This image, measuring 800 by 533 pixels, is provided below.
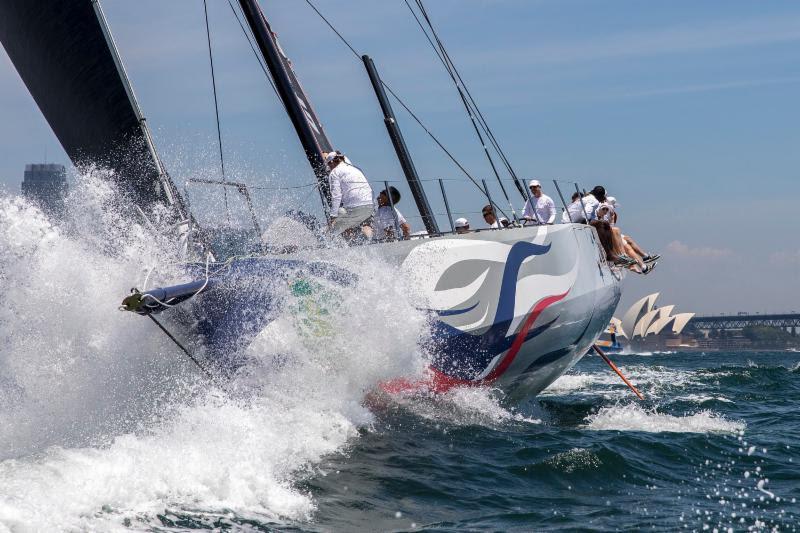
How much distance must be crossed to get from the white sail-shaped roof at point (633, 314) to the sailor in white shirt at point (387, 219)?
5288cm

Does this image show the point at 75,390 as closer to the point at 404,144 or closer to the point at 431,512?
the point at 431,512

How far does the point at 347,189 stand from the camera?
21.6ft

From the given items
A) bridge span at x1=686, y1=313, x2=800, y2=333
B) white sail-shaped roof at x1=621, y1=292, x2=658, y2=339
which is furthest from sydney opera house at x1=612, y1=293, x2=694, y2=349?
bridge span at x1=686, y1=313, x2=800, y2=333

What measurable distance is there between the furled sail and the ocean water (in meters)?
0.42

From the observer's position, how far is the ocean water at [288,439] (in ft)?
12.5

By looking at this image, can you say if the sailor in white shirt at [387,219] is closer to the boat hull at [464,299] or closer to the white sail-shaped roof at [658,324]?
the boat hull at [464,299]

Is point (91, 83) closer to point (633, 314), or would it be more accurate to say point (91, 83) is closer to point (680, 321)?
point (633, 314)

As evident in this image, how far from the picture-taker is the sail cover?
6648 millimetres

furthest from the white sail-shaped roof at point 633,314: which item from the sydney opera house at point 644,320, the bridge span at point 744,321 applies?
the bridge span at point 744,321

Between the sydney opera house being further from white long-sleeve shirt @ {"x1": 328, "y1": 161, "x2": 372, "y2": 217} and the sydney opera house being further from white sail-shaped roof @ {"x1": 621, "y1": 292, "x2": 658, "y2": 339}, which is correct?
white long-sleeve shirt @ {"x1": 328, "y1": 161, "x2": 372, "y2": 217}

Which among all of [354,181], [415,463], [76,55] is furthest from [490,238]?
[76,55]

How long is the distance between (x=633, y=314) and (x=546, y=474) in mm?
54920

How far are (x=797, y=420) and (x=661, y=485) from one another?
3553 mm

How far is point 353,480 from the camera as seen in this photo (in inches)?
177
